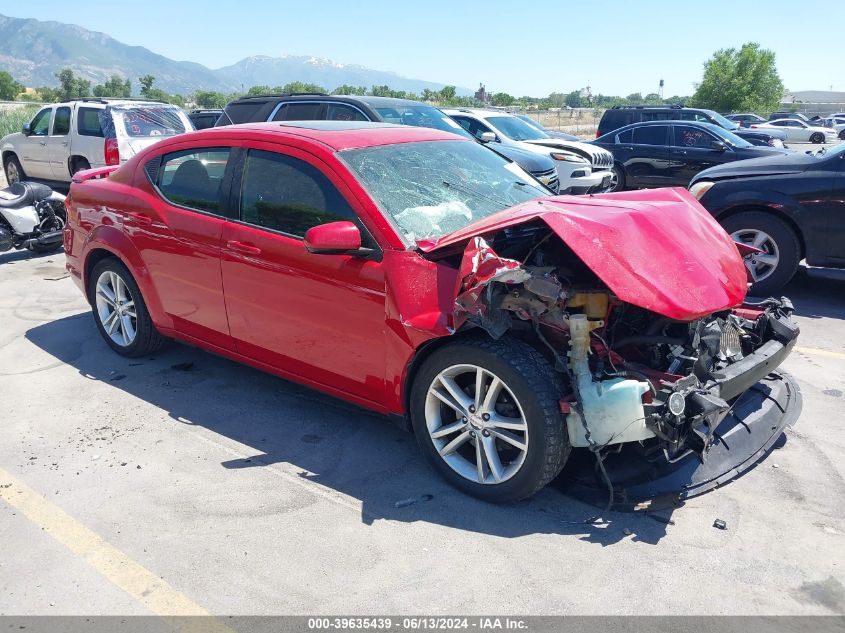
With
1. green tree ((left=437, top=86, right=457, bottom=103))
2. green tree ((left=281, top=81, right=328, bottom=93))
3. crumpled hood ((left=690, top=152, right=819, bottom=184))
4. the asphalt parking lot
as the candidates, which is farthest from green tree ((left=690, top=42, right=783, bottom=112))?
the asphalt parking lot

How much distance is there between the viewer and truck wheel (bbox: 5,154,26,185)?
14.2 metres

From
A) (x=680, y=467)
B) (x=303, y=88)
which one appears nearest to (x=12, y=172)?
(x=680, y=467)

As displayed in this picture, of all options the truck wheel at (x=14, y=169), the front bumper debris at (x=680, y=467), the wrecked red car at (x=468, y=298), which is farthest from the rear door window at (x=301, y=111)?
the truck wheel at (x=14, y=169)

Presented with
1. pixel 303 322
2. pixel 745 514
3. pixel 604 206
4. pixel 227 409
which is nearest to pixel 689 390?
pixel 745 514

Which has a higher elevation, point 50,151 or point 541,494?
point 50,151

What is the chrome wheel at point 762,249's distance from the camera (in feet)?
22.0

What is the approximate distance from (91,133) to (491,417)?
11.2 m

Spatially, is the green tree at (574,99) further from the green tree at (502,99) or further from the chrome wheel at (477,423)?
the chrome wheel at (477,423)

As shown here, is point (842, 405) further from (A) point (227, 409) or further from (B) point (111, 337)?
(B) point (111, 337)

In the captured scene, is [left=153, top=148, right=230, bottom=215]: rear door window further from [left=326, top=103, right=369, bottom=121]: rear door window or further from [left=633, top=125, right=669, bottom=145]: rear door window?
[left=633, top=125, right=669, bottom=145]: rear door window

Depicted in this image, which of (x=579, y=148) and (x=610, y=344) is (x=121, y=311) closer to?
(x=610, y=344)

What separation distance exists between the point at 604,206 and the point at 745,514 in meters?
1.71

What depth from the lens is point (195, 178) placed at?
4.50m

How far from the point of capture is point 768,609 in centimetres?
261
